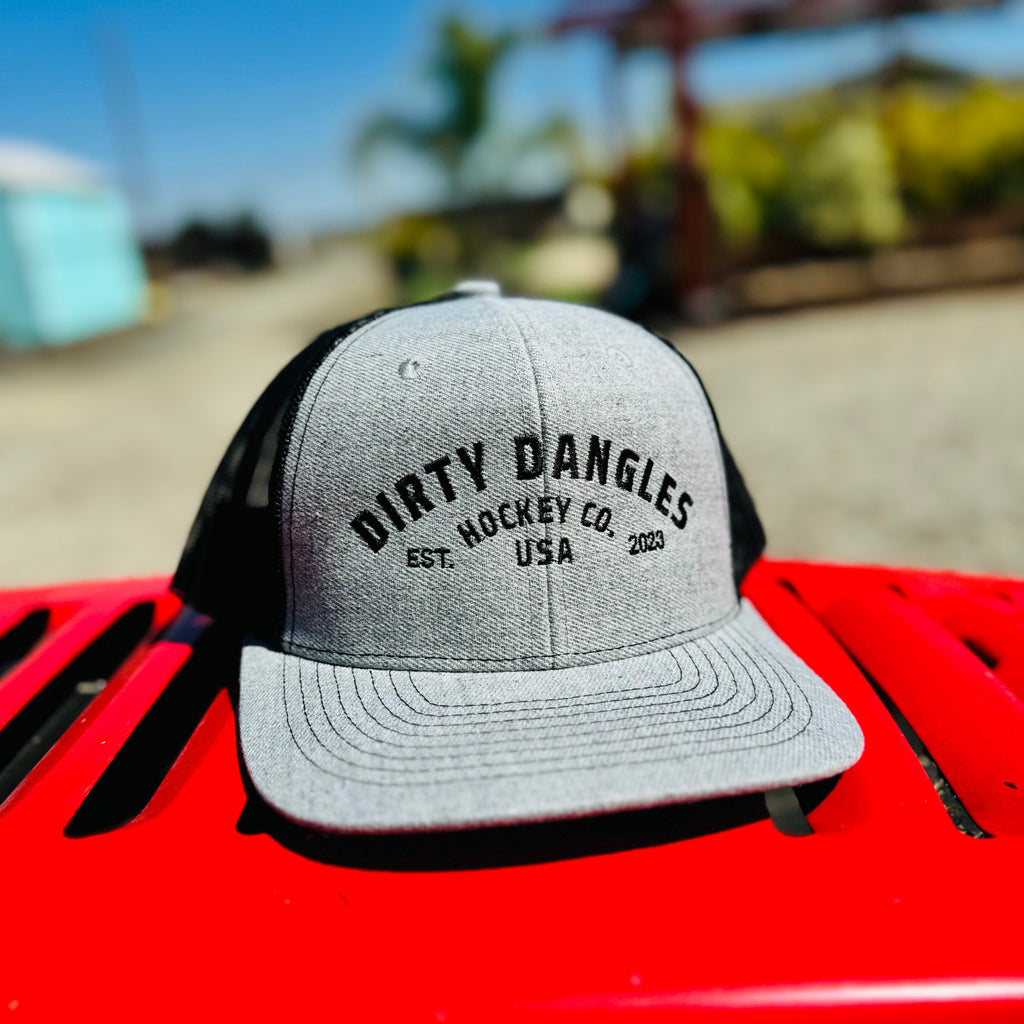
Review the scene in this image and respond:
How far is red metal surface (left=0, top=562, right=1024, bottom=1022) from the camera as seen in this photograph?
0.74 meters

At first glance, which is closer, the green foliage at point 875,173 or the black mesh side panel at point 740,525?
the black mesh side panel at point 740,525

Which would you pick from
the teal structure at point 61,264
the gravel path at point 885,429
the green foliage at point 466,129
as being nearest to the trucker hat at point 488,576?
the gravel path at point 885,429

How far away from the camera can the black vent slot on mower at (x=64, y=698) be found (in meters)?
1.28

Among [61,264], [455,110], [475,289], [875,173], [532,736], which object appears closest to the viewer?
[532,736]

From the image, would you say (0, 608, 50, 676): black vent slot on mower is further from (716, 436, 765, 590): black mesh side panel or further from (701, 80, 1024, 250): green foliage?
(701, 80, 1024, 250): green foliage

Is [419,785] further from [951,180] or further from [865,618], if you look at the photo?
[951,180]

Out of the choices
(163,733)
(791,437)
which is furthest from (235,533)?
(791,437)

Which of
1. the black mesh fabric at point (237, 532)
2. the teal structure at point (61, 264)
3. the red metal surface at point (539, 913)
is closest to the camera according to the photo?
the red metal surface at point (539, 913)

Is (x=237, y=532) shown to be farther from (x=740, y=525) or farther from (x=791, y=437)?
(x=791, y=437)

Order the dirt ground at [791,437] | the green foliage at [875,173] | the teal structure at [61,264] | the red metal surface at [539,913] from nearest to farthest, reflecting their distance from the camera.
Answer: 1. the red metal surface at [539,913]
2. the dirt ground at [791,437]
3. the green foliage at [875,173]
4. the teal structure at [61,264]

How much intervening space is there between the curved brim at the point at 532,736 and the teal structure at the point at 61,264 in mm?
15313

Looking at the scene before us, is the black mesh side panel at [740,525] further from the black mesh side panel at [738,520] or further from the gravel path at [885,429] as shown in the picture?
the gravel path at [885,429]

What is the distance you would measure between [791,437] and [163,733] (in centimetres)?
440

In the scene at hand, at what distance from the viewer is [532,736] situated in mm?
945
